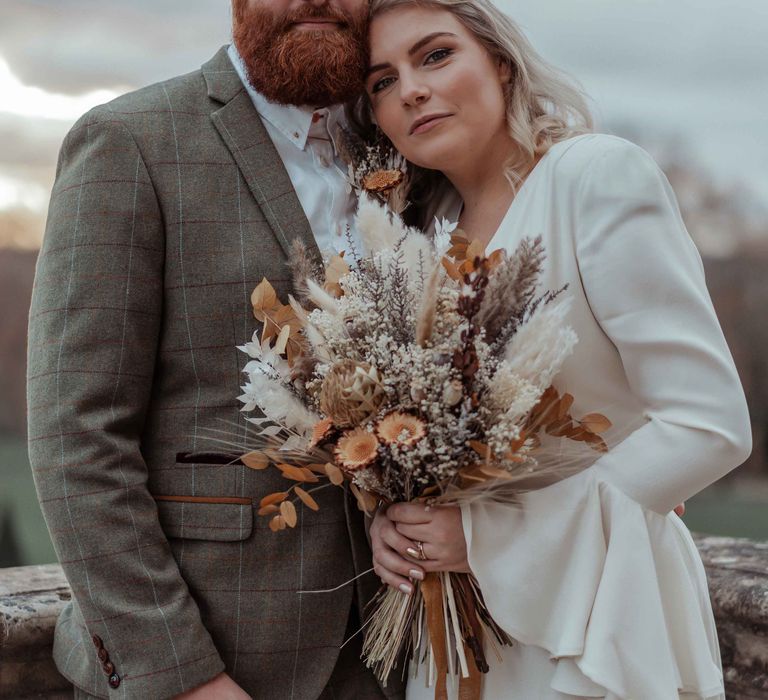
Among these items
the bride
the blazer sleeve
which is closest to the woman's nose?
the bride

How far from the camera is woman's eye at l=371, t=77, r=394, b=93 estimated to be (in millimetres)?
2596

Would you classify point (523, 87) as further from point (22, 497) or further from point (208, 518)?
point (22, 497)

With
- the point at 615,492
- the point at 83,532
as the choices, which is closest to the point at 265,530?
the point at 83,532

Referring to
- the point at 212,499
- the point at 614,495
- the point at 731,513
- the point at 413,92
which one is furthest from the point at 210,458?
the point at 731,513

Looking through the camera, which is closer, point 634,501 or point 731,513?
point 634,501

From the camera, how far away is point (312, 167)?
2596mm

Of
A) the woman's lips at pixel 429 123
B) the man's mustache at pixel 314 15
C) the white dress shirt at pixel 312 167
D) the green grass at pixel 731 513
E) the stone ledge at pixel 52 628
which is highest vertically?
the man's mustache at pixel 314 15

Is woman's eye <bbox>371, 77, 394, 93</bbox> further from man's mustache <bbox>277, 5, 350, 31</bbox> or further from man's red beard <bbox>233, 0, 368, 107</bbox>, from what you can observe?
man's mustache <bbox>277, 5, 350, 31</bbox>

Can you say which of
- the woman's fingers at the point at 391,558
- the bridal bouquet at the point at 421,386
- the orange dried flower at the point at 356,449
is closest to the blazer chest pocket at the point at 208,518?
the bridal bouquet at the point at 421,386

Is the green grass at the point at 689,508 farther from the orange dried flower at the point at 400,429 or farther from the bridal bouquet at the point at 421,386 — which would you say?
the orange dried flower at the point at 400,429

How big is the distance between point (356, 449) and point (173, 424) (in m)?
0.58

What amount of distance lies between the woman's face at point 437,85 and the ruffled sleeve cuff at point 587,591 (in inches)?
36.1

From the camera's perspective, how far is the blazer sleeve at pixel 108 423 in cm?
218

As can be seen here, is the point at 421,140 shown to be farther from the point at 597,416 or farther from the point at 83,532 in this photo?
→ the point at 83,532
